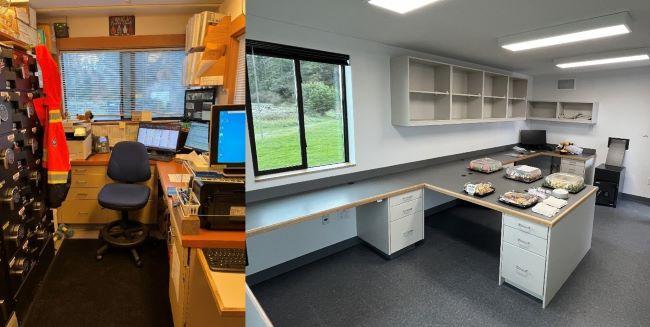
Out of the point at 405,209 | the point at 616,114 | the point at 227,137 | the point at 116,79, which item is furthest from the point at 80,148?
the point at 616,114

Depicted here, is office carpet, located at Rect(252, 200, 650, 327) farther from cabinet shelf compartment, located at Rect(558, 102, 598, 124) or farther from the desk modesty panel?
cabinet shelf compartment, located at Rect(558, 102, 598, 124)

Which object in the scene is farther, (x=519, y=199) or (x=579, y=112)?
(x=579, y=112)

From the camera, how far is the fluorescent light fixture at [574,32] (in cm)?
187

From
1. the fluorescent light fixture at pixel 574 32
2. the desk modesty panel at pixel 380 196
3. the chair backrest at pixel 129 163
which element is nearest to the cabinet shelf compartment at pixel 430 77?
the fluorescent light fixture at pixel 574 32

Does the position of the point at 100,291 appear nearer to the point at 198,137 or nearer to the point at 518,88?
the point at 198,137

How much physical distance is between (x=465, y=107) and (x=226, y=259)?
3.69m

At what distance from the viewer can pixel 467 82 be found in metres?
3.88

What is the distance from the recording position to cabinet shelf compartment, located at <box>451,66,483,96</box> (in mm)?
3730

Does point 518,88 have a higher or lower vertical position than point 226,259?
higher

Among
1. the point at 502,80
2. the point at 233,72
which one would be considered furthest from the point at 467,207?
the point at 233,72

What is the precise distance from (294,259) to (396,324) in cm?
96

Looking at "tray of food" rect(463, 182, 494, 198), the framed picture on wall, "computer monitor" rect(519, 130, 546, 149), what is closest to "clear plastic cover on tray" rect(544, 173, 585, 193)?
"tray of food" rect(463, 182, 494, 198)

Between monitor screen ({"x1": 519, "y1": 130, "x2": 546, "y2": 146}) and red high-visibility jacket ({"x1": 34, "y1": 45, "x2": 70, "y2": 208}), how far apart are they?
209 inches

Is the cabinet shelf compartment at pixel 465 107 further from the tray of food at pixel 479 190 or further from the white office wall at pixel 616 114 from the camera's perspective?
the tray of food at pixel 479 190
